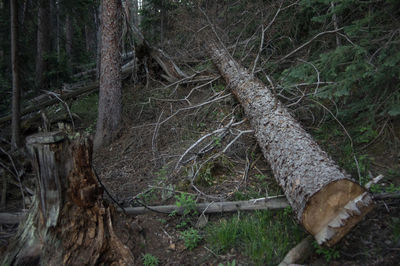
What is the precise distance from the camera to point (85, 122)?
7.99m

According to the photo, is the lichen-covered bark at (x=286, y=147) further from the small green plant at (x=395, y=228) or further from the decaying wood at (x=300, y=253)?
the small green plant at (x=395, y=228)

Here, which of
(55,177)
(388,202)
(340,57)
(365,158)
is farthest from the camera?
(340,57)

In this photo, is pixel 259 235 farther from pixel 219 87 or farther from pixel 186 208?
pixel 219 87

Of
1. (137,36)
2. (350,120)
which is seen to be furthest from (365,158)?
(137,36)

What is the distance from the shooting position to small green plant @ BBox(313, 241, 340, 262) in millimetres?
2582

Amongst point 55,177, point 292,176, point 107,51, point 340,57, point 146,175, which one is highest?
point 107,51

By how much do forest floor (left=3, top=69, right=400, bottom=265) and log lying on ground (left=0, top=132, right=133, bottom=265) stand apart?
0.30 metres

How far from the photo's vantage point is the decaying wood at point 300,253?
2603mm

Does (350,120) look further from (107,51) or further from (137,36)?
(137,36)

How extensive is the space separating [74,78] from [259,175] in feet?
35.1

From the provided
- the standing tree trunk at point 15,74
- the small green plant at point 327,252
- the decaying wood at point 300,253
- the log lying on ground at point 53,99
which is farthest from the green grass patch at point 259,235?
the log lying on ground at point 53,99

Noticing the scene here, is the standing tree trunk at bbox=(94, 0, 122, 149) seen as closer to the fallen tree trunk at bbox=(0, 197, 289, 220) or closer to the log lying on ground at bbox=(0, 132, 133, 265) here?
the fallen tree trunk at bbox=(0, 197, 289, 220)

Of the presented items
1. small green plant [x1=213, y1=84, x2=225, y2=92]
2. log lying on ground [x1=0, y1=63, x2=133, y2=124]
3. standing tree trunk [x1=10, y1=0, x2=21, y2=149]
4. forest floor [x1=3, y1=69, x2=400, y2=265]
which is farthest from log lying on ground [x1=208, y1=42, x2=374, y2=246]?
log lying on ground [x1=0, y1=63, x2=133, y2=124]

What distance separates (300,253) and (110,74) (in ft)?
18.2
